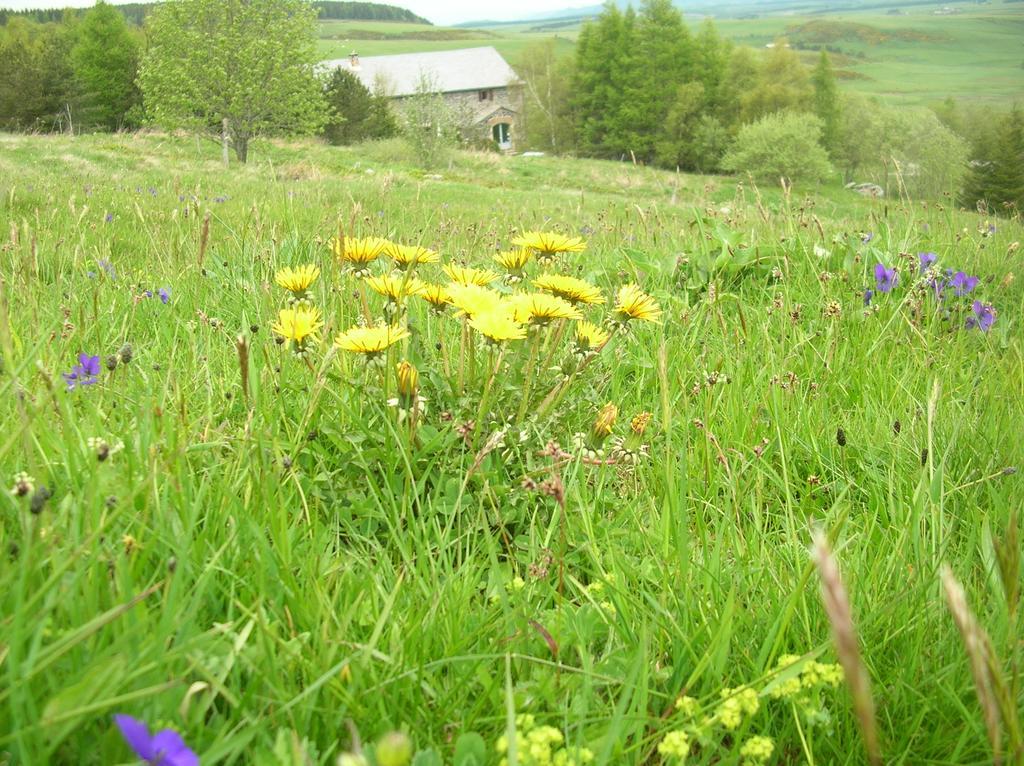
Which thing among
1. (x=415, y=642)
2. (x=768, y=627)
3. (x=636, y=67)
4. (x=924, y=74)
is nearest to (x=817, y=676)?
(x=768, y=627)

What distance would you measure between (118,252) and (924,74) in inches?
6644

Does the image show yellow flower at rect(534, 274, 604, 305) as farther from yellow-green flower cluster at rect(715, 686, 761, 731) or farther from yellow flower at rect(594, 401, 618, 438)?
yellow-green flower cluster at rect(715, 686, 761, 731)

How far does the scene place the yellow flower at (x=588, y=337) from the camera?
6.34 feet

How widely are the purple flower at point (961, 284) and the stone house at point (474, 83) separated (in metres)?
70.3

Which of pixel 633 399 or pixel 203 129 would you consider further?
pixel 203 129

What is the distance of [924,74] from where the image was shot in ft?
467

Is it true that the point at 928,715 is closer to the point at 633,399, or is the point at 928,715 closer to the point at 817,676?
the point at 817,676

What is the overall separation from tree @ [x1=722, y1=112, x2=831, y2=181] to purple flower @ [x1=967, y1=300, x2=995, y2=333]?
54.3 metres

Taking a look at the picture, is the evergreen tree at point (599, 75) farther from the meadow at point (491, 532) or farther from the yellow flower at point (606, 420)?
the yellow flower at point (606, 420)

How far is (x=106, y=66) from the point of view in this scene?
62.6 metres

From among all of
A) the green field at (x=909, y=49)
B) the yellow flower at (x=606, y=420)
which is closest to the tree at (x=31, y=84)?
the green field at (x=909, y=49)

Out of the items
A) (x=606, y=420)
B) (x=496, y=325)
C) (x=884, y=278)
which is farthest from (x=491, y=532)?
(x=884, y=278)

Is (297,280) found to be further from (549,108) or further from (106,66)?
(549,108)

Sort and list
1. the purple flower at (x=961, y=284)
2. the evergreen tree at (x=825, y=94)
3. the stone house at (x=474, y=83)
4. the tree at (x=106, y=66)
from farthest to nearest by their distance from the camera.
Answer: the stone house at (x=474, y=83)
the evergreen tree at (x=825, y=94)
the tree at (x=106, y=66)
the purple flower at (x=961, y=284)
